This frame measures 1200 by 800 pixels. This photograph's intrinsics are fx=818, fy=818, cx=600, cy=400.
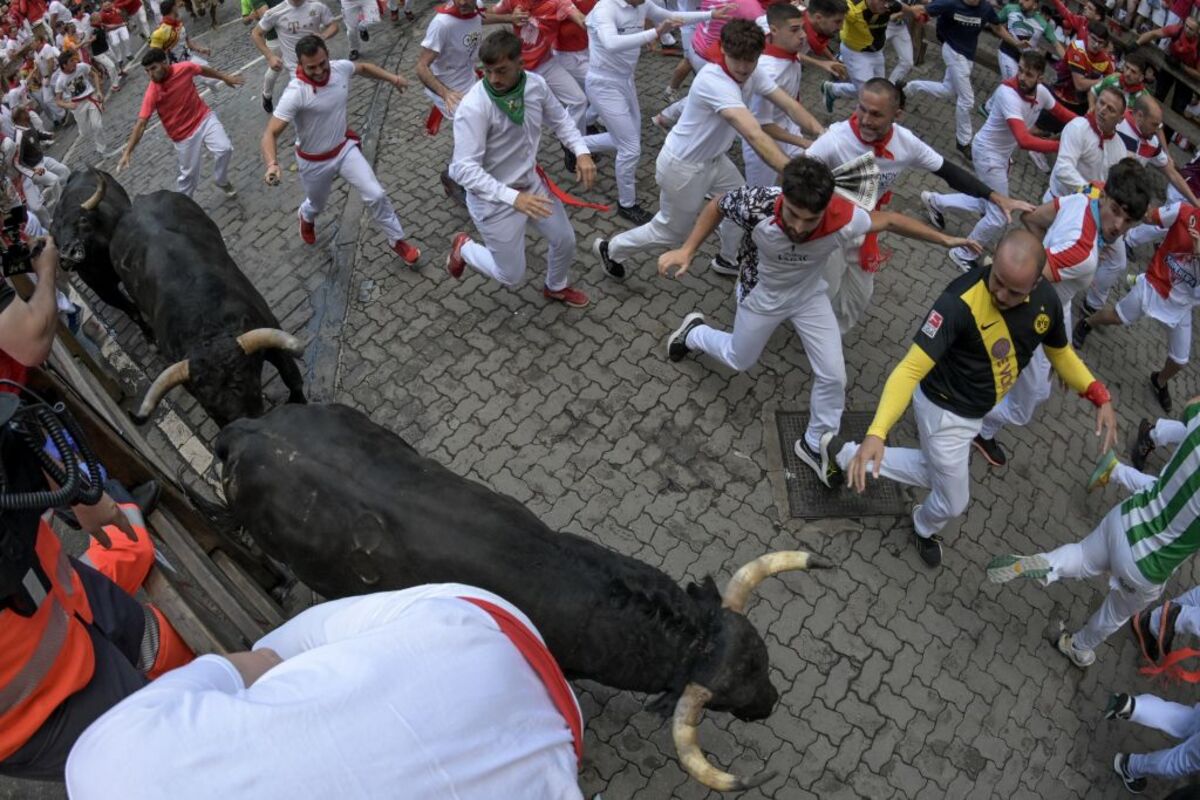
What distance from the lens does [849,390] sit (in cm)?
650

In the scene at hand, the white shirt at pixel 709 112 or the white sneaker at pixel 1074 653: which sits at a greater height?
the white shirt at pixel 709 112

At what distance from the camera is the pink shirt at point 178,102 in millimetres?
7949

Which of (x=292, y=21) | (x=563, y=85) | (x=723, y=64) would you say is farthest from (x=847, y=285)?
(x=292, y=21)

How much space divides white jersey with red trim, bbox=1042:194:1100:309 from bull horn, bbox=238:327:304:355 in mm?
5130

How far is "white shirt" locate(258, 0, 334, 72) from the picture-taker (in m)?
9.20

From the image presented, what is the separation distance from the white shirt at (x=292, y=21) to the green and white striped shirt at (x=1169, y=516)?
907 cm

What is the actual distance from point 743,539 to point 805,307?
5.39 feet

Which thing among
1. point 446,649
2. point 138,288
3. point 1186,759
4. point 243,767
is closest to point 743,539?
point 1186,759

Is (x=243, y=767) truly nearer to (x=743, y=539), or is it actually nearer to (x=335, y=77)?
(x=743, y=539)

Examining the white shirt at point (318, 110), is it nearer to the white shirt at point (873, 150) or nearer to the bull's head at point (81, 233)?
the bull's head at point (81, 233)

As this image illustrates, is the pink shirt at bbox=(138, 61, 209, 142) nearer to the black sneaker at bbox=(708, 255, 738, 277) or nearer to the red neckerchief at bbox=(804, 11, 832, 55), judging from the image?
the black sneaker at bbox=(708, 255, 738, 277)

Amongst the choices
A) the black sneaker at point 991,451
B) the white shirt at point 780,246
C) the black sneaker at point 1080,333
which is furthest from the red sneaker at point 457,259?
the black sneaker at point 1080,333

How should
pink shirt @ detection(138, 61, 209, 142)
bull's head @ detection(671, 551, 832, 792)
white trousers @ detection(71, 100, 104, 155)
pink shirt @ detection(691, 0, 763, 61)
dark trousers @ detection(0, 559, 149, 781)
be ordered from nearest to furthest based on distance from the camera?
dark trousers @ detection(0, 559, 149, 781) → bull's head @ detection(671, 551, 832, 792) → pink shirt @ detection(691, 0, 763, 61) → pink shirt @ detection(138, 61, 209, 142) → white trousers @ detection(71, 100, 104, 155)

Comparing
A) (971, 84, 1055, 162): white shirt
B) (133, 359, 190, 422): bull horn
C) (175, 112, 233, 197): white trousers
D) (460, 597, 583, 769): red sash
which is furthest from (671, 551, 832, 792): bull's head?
(175, 112, 233, 197): white trousers
